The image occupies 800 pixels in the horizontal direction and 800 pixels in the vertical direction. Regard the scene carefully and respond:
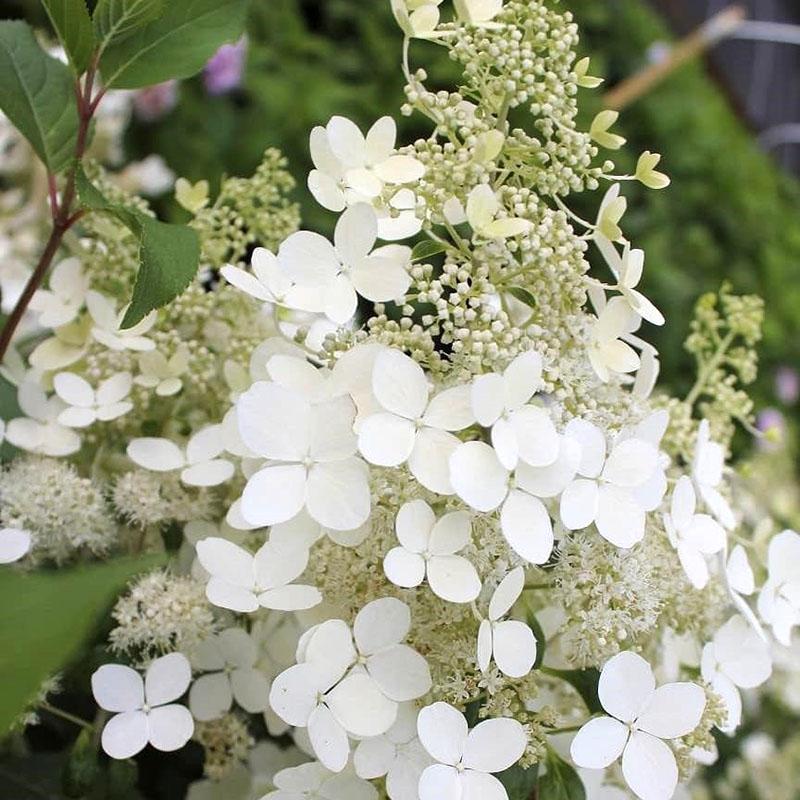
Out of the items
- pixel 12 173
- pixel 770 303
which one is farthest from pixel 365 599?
pixel 770 303

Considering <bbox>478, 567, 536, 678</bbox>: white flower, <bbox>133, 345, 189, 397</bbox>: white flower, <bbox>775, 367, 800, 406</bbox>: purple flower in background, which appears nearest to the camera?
<bbox>478, 567, 536, 678</bbox>: white flower

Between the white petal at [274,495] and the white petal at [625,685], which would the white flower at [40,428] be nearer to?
the white petal at [274,495]

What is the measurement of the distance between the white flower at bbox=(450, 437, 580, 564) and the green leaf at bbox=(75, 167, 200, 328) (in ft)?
0.43

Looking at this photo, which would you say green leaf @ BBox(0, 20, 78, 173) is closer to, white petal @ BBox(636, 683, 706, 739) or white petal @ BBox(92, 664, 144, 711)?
white petal @ BBox(92, 664, 144, 711)

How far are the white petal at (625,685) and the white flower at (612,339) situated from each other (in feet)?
0.34

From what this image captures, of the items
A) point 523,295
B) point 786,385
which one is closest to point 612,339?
point 523,295

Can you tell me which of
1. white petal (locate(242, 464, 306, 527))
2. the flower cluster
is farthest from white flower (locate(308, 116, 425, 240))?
white petal (locate(242, 464, 306, 527))

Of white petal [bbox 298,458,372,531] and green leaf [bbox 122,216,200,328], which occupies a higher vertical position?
green leaf [bbox 122,216,200,328]

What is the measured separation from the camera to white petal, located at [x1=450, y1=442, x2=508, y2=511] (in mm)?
335

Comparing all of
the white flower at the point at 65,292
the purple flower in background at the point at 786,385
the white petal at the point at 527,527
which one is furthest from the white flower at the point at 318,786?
the purple flower in background at the point at 786,385

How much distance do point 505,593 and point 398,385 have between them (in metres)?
0.08

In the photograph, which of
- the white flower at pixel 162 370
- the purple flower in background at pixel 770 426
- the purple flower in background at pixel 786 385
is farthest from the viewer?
the purple flower in background at pixel 786 385

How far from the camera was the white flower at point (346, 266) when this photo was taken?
38 cm

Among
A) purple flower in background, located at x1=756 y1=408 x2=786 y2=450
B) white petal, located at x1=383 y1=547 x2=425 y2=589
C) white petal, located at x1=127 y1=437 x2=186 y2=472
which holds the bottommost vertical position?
purple flower in background, located at x1=756 y1=408 x2=786 y2=450
